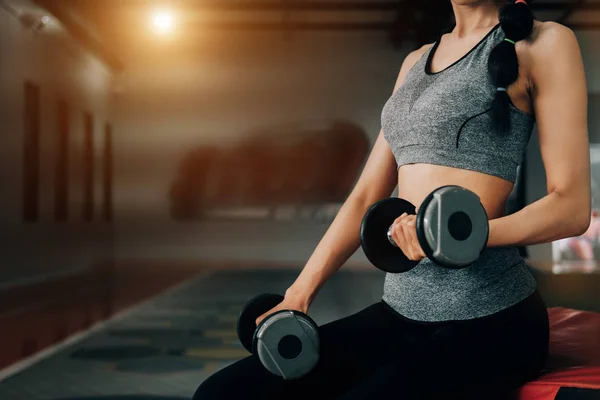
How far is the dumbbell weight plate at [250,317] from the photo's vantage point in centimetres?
96

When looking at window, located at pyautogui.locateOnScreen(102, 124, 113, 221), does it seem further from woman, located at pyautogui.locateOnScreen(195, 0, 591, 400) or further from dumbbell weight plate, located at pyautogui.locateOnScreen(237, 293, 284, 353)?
woman, located at pyautogui.locateOnScreen(195, 0, 591, 400)

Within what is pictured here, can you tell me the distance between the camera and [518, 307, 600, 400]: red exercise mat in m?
0.83

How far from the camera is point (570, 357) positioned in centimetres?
95

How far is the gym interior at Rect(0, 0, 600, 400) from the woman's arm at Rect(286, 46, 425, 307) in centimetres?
386

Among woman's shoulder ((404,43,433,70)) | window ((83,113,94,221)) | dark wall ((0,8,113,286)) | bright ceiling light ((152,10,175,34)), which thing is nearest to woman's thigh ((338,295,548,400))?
woman's shoulder ((404,43,433,70))

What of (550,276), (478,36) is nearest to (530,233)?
(478,36)

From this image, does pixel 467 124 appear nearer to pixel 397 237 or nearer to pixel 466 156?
pixel 466 156

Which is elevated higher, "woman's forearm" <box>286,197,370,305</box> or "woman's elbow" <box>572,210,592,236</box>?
"woman's elbow" <box>572,210,592,236</box>

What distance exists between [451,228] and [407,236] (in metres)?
0.08

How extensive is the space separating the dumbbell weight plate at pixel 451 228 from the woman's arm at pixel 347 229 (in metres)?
0.35

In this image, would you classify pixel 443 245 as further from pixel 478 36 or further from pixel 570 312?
pixel 570 312

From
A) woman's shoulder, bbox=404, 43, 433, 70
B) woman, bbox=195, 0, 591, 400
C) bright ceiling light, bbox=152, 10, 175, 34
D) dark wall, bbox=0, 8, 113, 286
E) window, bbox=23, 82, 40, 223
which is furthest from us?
bright ceiling light, bbox=152, 10, 175, 34

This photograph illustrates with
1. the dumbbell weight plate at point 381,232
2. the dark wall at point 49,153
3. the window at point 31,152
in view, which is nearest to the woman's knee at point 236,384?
the dumbbell weight plate at point 381,232

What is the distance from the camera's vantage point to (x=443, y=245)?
2.17 ft
